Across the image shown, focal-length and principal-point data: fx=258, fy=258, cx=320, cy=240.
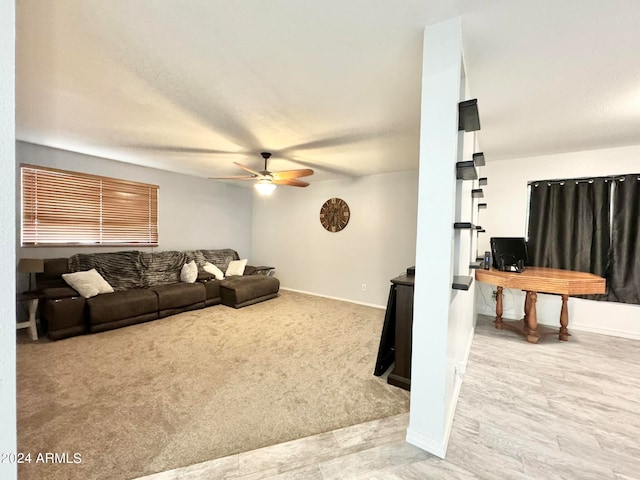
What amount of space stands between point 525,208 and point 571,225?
0.55 m

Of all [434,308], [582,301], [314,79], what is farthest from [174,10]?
[582,301]

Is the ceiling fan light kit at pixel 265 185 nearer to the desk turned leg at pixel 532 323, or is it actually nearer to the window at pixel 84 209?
the window at pixel 84 209

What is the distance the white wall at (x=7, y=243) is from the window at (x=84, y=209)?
157 inches

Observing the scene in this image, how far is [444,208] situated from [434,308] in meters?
0.55

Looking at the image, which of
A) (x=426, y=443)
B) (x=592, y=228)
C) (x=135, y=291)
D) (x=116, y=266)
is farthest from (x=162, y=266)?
(x=592, y=228)

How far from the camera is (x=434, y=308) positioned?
56.5 inches

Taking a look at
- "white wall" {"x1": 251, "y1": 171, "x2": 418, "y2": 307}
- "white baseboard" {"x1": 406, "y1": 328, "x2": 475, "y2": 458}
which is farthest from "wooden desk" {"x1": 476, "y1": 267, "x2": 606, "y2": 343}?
"white baseboard" {"x1": 406, "y1": 328, "x2": 475, "y2": 458}

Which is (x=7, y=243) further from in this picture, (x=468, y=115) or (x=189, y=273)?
(x=189, y=273)

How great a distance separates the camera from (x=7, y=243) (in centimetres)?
69

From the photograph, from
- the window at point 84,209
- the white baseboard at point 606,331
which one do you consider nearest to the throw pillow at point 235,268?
the window at point 84,209

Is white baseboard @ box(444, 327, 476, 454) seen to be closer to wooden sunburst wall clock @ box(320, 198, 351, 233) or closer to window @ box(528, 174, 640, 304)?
window @ box(528, 174, 640, 304)

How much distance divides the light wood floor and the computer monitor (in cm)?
123

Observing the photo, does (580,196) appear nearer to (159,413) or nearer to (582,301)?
(582,301)

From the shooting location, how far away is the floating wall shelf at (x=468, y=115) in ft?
4.57
